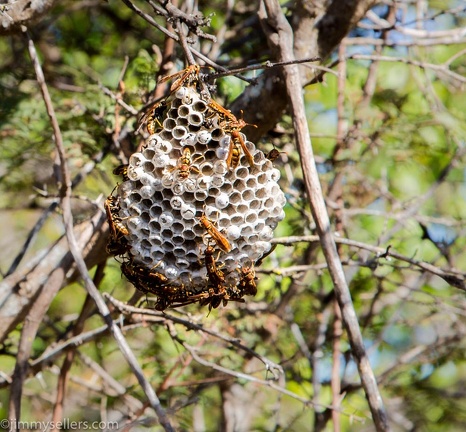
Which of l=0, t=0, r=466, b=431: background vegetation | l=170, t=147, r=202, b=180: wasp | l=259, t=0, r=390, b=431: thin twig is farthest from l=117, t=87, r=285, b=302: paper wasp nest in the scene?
l=0, t=0, r=466, b=431: background vegetation

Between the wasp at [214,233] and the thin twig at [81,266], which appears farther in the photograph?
the thin twig at [81,266]

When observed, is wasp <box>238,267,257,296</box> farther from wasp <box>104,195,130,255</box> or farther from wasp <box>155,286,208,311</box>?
wasp <box>104,195,130,255</box>

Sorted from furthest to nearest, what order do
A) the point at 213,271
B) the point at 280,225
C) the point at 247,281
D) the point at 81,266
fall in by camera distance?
the point at 280,225, the point at 81,266, the point at 247,281, the point at 213,271

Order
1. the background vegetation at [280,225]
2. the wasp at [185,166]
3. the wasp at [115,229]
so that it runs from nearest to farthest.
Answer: the wasp at [185,166] < the wasp at [115,229] < the background vegetation at [280,225]

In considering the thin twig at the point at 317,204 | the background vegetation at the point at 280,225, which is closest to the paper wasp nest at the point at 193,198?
the thin twig at the point at 317,204

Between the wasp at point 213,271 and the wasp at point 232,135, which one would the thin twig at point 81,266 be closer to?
the wasp at point 213,271

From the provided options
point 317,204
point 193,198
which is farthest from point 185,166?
point 317,204

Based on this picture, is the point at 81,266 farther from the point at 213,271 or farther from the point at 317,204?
the point at 317,204

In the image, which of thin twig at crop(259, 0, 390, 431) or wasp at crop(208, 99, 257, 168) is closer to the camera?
wasp at crop(208, 99, 257, 168)
